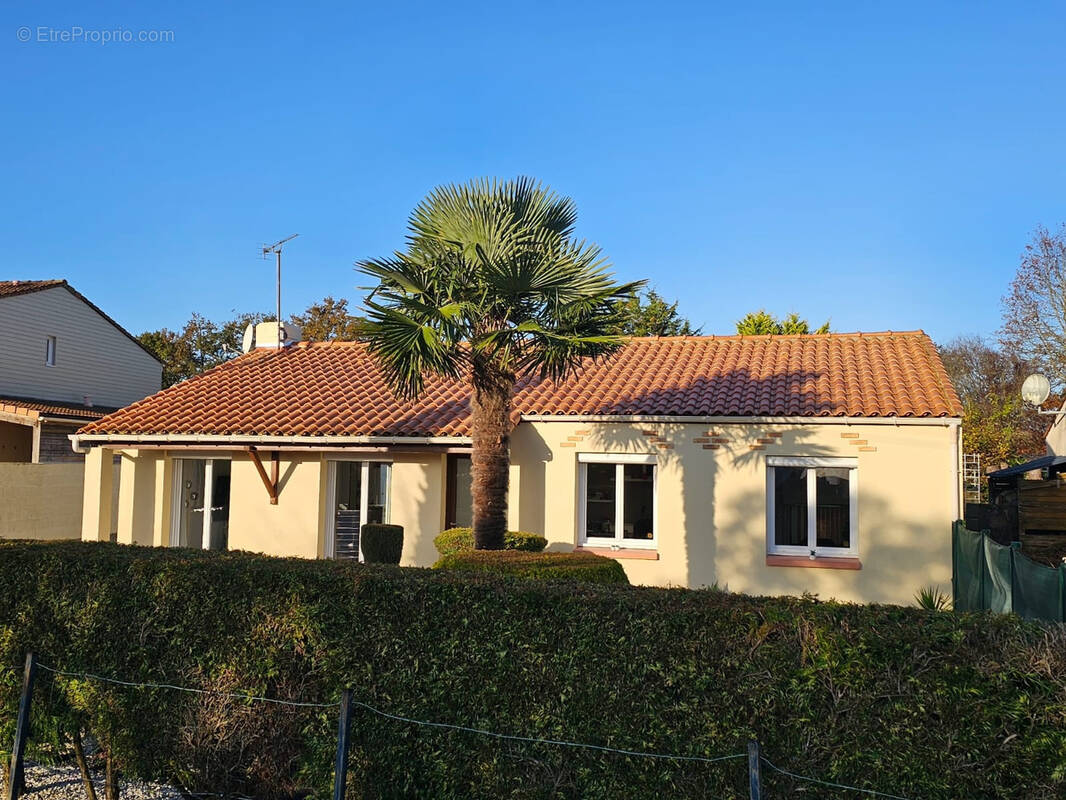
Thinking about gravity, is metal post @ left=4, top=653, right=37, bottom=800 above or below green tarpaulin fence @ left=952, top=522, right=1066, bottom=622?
below

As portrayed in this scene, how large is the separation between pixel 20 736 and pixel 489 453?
6.16 metres

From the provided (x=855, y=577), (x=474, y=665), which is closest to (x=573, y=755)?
(x=474, y=665)

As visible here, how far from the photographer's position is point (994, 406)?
34875 mm

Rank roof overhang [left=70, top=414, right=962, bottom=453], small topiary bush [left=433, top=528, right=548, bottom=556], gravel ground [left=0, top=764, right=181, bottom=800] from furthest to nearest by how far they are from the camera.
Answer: roof overhang [left=70, top=414, right=962, bottom=453]
small topiary bush [left=433, top=528, right=548, bottom=556]
gravel ground [left=0, top=764, right=181, bottom=800]

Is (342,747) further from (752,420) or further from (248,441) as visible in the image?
(248,441)

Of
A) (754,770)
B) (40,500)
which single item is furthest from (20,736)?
(40,500)

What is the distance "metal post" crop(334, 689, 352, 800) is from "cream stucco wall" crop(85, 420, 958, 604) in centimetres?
743

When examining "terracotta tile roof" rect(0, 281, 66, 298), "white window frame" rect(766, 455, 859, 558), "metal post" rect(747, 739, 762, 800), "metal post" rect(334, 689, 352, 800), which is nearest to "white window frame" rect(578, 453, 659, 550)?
"white window frame" rect(766, 455, 859, 558)

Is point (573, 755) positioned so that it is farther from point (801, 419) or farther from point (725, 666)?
point (801, 419)

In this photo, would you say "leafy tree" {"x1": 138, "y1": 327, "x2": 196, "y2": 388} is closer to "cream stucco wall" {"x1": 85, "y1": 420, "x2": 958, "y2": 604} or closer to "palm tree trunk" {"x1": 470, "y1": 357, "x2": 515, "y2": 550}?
"cream stucco wall" {"x1": 85, "y1": 420, "x2": 958, "y2": 604}

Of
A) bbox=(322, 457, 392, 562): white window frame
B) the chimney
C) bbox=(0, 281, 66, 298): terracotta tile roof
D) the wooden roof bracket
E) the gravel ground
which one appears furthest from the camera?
bbox=(0, 281, 66, 298): terracotta tile roof

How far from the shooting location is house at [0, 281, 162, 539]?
21.2 meters

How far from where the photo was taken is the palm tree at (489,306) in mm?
10391

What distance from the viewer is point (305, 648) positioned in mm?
5691
